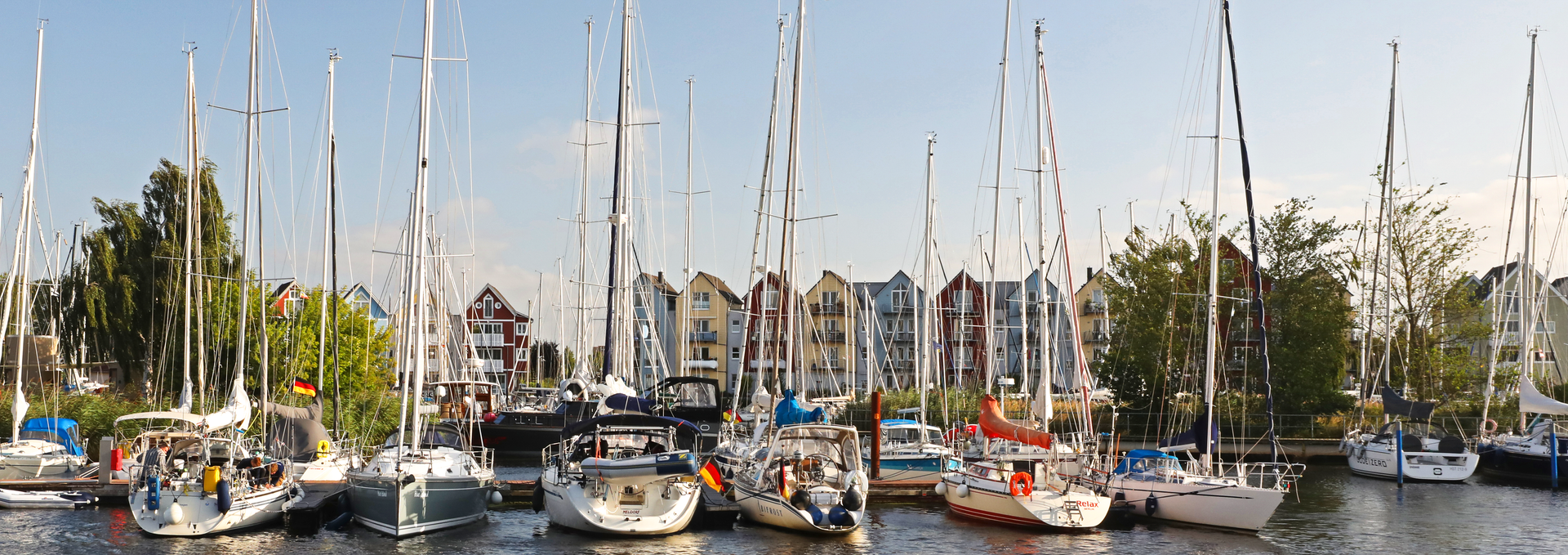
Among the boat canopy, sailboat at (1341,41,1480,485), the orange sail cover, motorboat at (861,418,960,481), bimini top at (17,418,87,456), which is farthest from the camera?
the boat canopy

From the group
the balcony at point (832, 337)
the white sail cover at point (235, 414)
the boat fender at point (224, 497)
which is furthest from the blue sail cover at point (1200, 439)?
the balcony at point (832, 337)

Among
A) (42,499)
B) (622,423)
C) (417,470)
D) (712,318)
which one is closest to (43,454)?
(42,499)

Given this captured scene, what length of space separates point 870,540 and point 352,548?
11.0 meters

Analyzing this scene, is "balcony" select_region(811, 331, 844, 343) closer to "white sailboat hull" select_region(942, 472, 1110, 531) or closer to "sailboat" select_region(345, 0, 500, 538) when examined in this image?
"white sailboat hull" select_region(942, 472, 1110, 531)

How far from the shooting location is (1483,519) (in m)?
31.0

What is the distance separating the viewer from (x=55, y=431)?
34844mm

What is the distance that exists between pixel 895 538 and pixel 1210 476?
8.08 metres

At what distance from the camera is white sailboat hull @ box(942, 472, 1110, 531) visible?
27.2m

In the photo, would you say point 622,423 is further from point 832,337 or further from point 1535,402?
point 832,337

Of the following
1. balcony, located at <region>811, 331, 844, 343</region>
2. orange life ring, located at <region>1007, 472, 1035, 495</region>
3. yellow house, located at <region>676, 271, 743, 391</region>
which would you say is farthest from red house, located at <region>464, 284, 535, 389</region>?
orange life ring, located at <region>1007, 472, 1035, 495</region>

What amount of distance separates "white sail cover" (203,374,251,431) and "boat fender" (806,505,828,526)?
15508 mm

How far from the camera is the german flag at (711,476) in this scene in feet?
91.7

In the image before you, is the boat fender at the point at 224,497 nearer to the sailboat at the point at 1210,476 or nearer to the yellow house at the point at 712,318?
the sailboat at the point at 1210,476

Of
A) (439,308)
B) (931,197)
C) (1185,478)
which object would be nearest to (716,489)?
(1185,478)
